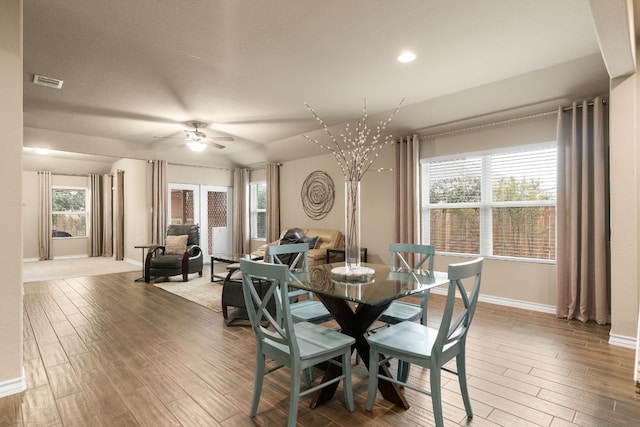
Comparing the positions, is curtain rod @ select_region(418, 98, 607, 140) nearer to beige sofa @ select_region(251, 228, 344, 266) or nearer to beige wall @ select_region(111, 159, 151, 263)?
beige sofa @ select_region(251, 228, 344, 266)

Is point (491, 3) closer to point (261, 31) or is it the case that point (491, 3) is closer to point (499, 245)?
point (261, 31)

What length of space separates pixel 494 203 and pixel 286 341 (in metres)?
3.86

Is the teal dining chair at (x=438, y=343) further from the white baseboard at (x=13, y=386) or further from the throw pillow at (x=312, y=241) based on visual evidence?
the throw pillow at (x=312, y=241)

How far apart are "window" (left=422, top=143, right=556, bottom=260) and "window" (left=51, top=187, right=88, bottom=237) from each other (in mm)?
9878

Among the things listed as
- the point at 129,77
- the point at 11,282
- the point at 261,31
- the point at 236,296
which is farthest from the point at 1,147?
the point at 236,296

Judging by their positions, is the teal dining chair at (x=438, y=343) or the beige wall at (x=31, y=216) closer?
the teal dining chair at (x=438, y=343)

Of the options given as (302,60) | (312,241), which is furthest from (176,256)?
(302,60)

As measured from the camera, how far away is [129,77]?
11.8 feet

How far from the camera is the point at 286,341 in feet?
5.87

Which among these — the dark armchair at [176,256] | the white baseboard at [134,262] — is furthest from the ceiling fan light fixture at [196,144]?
the white baseboard at [134,262]

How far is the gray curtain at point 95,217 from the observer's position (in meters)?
9.76

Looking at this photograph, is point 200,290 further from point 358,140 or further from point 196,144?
point 358,140

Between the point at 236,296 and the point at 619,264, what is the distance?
383 cm

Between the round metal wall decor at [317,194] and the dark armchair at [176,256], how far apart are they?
7.82 ft
